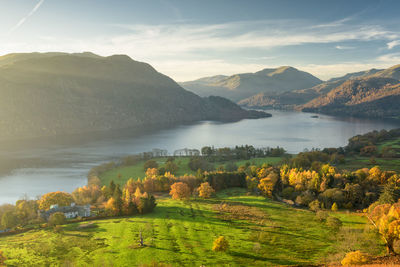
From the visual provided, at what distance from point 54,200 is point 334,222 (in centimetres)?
6197

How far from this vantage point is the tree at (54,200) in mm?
66625

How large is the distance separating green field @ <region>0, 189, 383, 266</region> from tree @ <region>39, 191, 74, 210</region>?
16847 millimetres

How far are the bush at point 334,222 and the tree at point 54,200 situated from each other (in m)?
59.2

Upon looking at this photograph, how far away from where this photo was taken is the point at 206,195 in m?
71.6

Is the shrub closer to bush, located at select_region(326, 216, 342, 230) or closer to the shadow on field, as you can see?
bush, located at select_region(326, 216, 342, 230)

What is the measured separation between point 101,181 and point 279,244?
8372cm

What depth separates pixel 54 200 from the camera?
68750 mm

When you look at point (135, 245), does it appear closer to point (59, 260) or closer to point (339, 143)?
point (59, 260)

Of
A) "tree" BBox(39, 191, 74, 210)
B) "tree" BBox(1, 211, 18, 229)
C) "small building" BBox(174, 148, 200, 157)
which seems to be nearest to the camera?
"tree" BBox(1, 211, 18, 229)

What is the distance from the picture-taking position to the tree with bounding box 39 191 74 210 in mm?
66625

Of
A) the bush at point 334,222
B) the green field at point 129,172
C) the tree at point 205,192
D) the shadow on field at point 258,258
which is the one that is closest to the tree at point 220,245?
the shadow on field at point 258,258

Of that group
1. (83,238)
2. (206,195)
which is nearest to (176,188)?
(206,195)

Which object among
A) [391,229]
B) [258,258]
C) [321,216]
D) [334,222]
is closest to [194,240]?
[258,258]

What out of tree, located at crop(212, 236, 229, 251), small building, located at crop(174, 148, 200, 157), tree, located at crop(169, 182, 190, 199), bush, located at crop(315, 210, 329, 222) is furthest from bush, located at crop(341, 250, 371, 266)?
small building, located at crop(174, 148, 200, 157)
